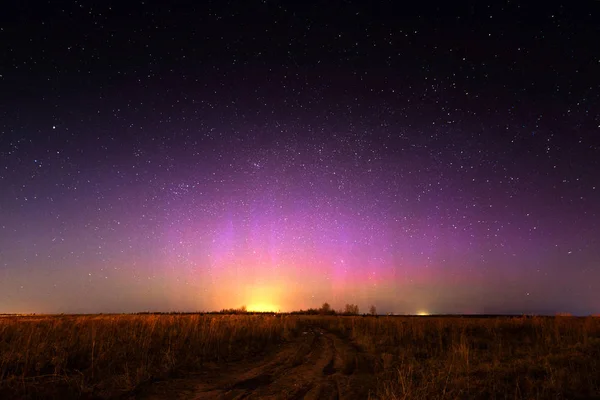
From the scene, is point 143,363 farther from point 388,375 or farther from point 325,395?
point 388,375

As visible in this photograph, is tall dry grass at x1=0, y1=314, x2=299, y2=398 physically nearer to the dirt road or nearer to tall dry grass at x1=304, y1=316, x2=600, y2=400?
the dirt road

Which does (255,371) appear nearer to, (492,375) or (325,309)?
(492,375)

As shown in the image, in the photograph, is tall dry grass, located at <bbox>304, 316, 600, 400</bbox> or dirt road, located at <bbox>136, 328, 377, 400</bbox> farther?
dirt road, located at <bbox>136, 328, 377, 400</bbox>

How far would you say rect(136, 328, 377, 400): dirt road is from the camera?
6.89 meters

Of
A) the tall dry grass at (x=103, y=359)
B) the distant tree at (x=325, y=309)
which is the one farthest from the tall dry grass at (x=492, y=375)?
the distant tree at (x=325, y=309)

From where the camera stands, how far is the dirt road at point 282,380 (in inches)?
271

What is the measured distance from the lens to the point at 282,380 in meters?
8.05

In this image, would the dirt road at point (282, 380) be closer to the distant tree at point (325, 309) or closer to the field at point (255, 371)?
the field at point (255, 371)

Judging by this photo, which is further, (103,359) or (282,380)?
A: (103,359)

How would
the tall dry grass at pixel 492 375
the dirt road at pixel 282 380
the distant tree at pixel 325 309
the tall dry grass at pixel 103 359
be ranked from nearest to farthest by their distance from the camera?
the tall dry grass at pixel 103 359
the tall dry grass at pixel 492 375
the dirt road at pixel 282 380
the distant tree at pixel 325 309

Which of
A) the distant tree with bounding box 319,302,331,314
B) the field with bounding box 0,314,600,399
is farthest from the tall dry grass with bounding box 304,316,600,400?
the distant tree with bounding box 319,302,331,314

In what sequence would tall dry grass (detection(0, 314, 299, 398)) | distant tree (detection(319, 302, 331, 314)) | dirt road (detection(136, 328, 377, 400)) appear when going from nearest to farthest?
tall dry grass (detection(0, 314, 299, 398)) < dirt road (detection(136, 328, 377, 400)) < distant tree (detection(319, 302, 331, 314))

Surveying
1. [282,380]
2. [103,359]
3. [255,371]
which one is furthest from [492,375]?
[103,359]

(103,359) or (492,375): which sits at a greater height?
(103,359)
